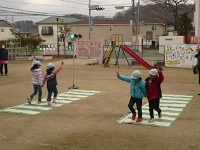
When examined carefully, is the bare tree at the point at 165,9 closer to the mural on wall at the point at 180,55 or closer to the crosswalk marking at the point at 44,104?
the mural on wall at the point at 180,55

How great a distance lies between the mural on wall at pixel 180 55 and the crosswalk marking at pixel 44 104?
1361 centimetres

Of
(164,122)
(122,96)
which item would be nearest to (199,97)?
(122,96)

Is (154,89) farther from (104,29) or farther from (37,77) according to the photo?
(104,29)

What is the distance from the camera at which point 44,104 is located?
11.2 meters

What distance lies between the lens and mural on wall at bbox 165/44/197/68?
25094 millimetres

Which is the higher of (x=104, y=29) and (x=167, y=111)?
(x=104, y=29)

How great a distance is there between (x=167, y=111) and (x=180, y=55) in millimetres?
16551

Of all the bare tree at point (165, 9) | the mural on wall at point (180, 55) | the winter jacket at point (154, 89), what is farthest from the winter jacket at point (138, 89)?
the bare tree at point (165, 9)

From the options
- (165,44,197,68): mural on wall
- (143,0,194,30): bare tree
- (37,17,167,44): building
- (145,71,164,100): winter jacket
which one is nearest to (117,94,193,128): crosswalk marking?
(145,71,164,100): winter jacket

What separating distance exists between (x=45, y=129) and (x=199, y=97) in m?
6.77

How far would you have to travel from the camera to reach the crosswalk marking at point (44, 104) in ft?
33.3

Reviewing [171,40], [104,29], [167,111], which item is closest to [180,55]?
[171,40]

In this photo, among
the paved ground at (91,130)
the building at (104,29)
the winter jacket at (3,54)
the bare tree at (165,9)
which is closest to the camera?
the paved ground at (91,130)

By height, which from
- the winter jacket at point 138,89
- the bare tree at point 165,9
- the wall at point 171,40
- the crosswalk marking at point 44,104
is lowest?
the crosswalk marking at point 44,104
